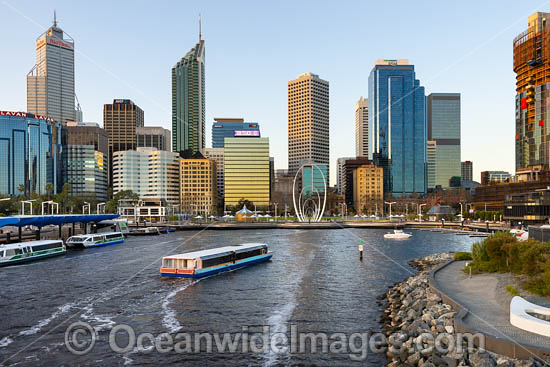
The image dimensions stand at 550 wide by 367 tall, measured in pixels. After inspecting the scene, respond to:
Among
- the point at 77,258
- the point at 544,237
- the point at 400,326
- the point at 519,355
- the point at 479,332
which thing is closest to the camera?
the point at 519,355

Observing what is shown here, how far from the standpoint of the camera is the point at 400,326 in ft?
106

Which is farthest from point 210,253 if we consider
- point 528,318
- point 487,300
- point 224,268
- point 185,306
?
point 528,318

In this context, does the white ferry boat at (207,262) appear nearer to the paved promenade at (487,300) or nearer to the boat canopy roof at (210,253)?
the boat canopy roof at (210,253)

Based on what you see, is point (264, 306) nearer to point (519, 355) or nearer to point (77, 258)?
point (519, 355)

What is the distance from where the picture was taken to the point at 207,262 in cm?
5894

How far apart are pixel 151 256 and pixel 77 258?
1338cm

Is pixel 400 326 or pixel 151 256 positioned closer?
pixel 400 326

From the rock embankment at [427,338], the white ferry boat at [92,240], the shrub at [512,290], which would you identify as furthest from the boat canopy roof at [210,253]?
the white ferry boat at [92,240]

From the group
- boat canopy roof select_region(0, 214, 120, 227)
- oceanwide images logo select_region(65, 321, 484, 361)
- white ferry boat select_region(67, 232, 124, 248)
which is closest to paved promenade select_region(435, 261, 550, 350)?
oceanwide images logo select_region(65, 321, 484, 361)

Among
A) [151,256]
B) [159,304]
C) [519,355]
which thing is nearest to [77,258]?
[151,256]

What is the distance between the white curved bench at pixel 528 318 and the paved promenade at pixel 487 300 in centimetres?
30

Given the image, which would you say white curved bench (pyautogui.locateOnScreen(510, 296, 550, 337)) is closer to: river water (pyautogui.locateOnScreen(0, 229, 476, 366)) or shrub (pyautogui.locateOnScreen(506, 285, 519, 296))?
shrub (pyautogui.locateOnScreen(506, 285, 519, 296))

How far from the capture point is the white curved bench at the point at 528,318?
22.9m

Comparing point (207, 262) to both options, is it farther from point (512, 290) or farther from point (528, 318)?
point (528, 318)
